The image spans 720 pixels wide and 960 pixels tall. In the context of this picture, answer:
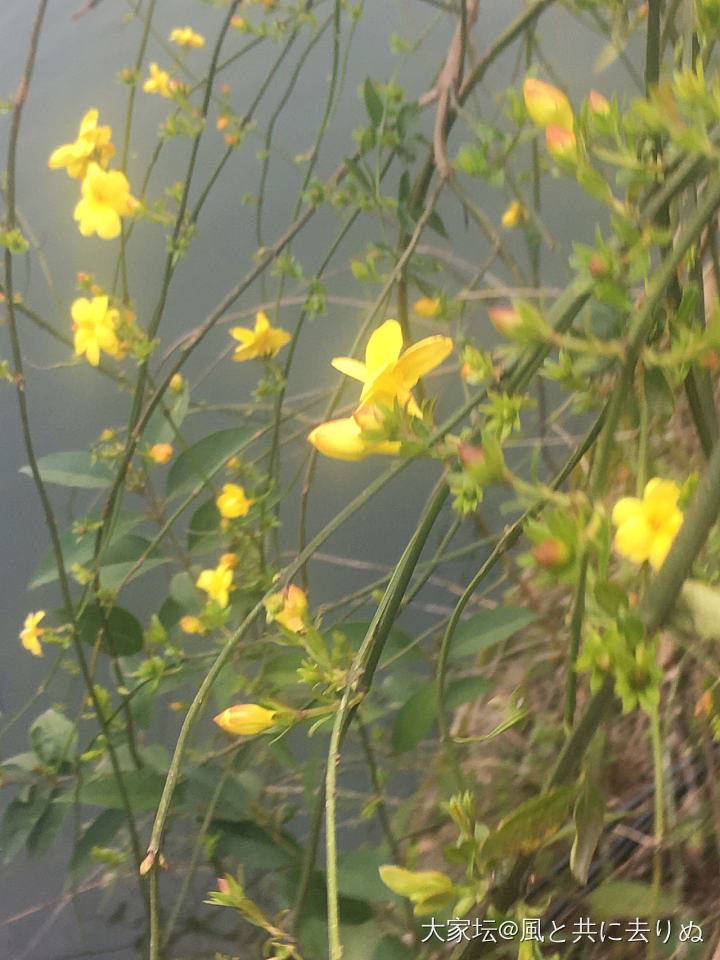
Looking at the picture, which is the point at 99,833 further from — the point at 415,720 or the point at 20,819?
the point at 415,720

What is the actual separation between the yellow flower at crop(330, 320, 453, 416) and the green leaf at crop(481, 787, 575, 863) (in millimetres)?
174

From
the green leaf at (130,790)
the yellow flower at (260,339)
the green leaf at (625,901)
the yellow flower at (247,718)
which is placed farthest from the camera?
the yellow flower at (260,339)

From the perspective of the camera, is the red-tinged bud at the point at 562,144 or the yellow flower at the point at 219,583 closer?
the red-tinged bud at the point at 562,144

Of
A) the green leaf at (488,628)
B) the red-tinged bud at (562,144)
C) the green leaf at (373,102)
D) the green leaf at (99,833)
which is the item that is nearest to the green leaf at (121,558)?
the green leaf at (99,833)

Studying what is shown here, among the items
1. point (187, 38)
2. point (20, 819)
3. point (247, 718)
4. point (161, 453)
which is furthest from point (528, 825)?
point (187, 38)

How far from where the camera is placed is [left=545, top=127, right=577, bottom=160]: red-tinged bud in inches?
8.8

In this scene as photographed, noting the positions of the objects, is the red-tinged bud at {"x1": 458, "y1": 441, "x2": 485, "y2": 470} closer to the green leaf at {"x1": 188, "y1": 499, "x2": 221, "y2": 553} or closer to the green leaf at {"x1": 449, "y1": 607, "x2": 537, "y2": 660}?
the green leaf at {"x1": 449, "y1": 607, "x2": 537, "y2": 660}

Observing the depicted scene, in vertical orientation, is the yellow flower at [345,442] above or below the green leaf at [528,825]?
above

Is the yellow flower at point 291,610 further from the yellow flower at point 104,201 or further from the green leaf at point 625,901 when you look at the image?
the yellow flower at point 104,201

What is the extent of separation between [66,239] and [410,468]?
0.55 m

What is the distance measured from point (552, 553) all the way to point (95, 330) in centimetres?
51

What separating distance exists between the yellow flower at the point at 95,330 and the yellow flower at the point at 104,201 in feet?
0.21

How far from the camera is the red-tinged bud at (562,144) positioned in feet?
0.73

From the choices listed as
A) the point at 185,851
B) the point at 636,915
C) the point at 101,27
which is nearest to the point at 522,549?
the point at 636,915
